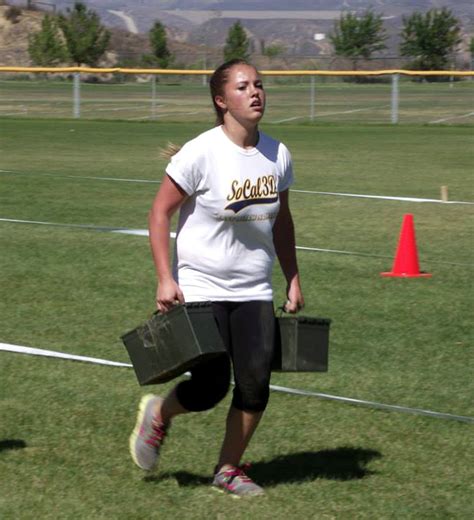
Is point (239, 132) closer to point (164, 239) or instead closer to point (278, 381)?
point (164, 239)

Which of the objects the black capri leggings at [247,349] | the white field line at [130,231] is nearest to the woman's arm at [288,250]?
the black capri leggings at [247,349]

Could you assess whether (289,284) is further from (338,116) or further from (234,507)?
(338,116)

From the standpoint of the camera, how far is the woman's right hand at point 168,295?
5.16 meters

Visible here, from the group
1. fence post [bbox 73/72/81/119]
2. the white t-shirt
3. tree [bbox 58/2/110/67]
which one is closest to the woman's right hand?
the white t-shirt

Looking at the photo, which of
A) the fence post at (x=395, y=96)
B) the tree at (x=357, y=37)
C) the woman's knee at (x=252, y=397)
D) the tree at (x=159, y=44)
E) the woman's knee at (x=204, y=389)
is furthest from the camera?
the tree at (x=357, y=37)

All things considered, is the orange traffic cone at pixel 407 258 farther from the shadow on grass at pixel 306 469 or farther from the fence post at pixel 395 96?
the fence post at pixel 395 96

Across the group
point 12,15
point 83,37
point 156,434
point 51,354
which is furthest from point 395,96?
point 12,15

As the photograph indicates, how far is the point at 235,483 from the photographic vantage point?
17.5 feet

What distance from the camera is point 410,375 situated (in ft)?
24.4

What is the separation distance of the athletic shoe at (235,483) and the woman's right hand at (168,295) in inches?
28.3

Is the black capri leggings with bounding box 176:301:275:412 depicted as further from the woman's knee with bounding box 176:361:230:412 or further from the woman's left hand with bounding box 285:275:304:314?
the woman's left hand with bounding box 285:275:304:314

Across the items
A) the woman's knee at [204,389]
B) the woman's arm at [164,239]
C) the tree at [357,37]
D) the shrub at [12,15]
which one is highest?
the woman's arm at [164,239]

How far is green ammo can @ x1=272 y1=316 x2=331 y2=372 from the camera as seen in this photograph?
5426 mm

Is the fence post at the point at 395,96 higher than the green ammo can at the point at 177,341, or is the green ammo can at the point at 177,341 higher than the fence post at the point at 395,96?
the green ammo can at the point at 177,341
